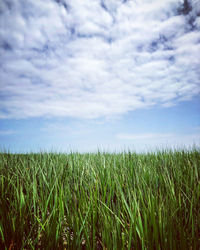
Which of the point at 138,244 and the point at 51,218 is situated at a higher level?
the point at 51,218

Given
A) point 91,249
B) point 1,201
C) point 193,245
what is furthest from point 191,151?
point 1,201

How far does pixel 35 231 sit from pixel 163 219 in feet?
3.32

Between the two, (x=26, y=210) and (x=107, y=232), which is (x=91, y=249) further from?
(x=26, y=210)

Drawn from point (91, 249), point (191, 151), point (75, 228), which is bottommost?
point (91, 249)

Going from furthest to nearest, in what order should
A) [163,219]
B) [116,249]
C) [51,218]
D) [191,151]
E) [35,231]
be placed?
[191,151], [35,231], [51,218], [163,219], [116,249]

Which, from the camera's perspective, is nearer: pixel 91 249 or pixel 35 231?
pixel 91 249

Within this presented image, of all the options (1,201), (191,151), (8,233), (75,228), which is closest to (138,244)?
(75,228)

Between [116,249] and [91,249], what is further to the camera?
[91,249]

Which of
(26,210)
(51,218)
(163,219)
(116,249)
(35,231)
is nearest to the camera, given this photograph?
(116,249)

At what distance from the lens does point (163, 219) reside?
3.88 feet

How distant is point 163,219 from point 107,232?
0.37m

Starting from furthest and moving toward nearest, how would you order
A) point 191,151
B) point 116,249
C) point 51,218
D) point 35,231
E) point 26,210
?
point 191,151 → point 26,210 → point 35,231 → point 51,218 → point 116,249

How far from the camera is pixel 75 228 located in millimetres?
1228

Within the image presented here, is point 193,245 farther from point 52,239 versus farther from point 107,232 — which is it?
point 52,239
